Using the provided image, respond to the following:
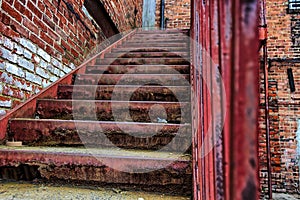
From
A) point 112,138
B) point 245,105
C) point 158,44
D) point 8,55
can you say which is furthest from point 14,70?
point 158,44

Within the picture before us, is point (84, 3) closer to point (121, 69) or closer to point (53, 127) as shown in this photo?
point (121, 69)

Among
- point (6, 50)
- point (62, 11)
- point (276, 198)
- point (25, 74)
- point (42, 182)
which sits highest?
point (62, 11)

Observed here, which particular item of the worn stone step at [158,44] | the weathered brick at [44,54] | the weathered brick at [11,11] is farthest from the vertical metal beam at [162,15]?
the weathered brick at [11,11]

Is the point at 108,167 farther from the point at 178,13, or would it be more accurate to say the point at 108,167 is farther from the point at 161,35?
the point at 178,13

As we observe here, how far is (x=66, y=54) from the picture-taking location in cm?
263

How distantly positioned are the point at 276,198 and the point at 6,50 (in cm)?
485

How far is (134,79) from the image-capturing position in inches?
87.8

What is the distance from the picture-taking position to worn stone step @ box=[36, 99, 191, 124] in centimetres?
171

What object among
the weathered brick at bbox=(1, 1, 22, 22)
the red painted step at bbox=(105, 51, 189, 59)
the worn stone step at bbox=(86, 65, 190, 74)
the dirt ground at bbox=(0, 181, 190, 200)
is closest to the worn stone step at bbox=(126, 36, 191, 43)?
the red painted step at bbox=(105, 51, 189, 59)

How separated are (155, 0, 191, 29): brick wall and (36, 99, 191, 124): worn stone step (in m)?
4.94

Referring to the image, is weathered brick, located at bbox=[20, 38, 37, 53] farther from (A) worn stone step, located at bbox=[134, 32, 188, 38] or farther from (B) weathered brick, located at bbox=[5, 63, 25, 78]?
(A) worn stone step, located at bbox=[134, 32, 188, 38]

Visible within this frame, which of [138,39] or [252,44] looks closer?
[252,44]

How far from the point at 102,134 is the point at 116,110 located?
0.30 m

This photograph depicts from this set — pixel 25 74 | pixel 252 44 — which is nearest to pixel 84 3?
pixel 25 74
